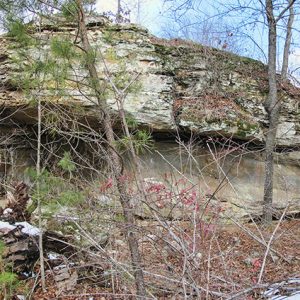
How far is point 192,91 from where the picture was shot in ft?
28.8

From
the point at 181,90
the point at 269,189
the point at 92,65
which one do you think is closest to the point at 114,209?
the point at 92,65

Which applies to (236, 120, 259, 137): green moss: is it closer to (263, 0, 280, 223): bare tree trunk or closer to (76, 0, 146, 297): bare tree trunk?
(263, 0, 280, 223): bare tree trunk

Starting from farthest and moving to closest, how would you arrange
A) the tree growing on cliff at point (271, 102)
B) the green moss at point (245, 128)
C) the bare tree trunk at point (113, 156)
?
the green moss at point (245, 128)
the tree growing on cliff at point (271, 102)
the bare tree trunk at point (113, 156)

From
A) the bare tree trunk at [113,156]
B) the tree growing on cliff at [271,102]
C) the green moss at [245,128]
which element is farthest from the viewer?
the green moss at [245,128]

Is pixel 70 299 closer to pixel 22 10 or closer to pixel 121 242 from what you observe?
pixel 121 242

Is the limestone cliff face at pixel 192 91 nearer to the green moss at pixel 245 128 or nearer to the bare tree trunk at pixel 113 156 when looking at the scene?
the green moss at pixel 245 128

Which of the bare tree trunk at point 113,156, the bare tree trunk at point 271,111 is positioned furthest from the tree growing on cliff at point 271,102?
the bare tree trunk at point 113,156

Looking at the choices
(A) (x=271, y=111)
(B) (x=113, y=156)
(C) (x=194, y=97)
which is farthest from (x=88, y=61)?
(A) (x=271, y=111)

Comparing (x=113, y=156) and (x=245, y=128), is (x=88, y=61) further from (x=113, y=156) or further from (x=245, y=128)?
(x=245, y=128)

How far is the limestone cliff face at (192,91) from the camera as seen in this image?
26.5ft

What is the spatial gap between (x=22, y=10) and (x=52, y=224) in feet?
9.60

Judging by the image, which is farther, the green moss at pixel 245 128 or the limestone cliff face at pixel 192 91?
the green moss at pixel 245 128

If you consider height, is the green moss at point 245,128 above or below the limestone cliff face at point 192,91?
below

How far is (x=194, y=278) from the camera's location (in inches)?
91.4
